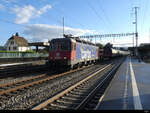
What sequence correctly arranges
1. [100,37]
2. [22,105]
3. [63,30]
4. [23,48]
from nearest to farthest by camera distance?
[22,105] < [63,30] < [100,37] < [23,48]

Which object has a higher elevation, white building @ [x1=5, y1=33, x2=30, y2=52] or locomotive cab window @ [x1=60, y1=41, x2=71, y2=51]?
white building @ [x1=5, y1=33, x2=30, y2=52]

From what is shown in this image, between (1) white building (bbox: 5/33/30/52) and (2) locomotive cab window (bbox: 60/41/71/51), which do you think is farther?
(1) white building (bbox: 5/33/30/52)

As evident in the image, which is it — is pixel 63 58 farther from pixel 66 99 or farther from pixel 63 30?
pixel 63 30

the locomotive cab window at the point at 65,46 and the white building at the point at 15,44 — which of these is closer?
the locomotive cab window at the point at 65,46

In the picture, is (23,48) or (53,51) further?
(23,48)

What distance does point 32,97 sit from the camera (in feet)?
21.6

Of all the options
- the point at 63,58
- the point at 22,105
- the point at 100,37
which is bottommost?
the point at 22,105

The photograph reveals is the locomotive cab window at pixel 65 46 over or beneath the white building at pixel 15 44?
beneath

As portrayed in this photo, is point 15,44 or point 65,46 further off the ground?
point 15,44

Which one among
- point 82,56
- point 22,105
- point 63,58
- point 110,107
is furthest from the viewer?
point 82,56

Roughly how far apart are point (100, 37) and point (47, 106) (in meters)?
40.1

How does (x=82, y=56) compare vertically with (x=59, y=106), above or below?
above

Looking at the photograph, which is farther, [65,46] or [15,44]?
[15,44]

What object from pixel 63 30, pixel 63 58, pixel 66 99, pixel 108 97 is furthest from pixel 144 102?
pixel 63 30
